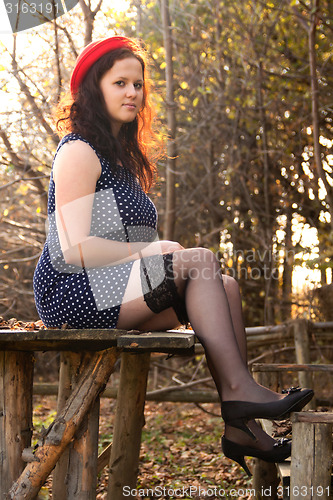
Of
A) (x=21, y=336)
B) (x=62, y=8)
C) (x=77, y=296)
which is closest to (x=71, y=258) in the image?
(x=77, y=296)

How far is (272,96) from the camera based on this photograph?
235 inches

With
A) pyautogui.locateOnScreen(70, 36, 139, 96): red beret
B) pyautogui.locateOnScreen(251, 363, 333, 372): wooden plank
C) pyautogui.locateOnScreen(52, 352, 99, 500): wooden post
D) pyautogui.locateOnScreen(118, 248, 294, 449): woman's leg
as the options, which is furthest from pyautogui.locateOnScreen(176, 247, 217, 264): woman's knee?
pyautogui.locateOnScreen(70, 36, 139, 96): red beret

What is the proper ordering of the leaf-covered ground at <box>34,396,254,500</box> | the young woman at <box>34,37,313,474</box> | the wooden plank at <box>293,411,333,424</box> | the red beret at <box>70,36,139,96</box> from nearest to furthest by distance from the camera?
the wooden plank at <box>293,411,333,424</box> < the young woman at <box>34,37,313,474</box> < the red beret at <box>70,36,139,96</box> < the leaf-covered ground at <box>34,396,254,500</box>

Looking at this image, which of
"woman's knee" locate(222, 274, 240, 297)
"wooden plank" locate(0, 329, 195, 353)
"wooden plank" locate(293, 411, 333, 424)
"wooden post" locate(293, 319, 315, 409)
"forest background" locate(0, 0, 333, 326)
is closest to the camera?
"wooden plank" locate(293, 411, 333, 424)

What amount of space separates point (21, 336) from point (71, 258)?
0.44 metres

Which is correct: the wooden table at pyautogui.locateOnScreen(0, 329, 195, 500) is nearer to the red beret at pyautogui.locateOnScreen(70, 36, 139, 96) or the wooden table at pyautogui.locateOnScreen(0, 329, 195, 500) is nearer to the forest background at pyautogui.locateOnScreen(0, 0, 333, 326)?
the red beret at pyautogui.locateOnScreen(70, 36, 139, 96)

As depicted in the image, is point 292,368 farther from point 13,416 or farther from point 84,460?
point 13,416

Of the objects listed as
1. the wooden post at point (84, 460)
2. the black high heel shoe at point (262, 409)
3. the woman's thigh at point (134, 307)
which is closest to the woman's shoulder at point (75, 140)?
the woman's thigh at point (134, 307)

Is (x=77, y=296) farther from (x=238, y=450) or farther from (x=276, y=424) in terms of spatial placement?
(x=276, y=424)

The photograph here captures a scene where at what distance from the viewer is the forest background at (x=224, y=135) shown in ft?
16.3

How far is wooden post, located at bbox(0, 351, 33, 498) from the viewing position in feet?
7.84

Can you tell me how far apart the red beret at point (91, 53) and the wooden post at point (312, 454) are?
74.0 inches

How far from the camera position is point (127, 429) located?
3.20m

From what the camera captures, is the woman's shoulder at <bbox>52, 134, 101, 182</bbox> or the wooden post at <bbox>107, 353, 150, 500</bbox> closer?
the woman's shoulder at <bbox>52, 134, 101, 182</bbox>
